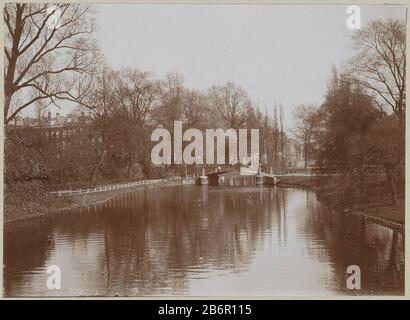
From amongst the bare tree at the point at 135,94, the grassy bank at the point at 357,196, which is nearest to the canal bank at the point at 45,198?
the bare tree at the point at 135,94

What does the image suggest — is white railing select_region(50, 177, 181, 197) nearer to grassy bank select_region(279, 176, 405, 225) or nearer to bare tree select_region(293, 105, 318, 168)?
bare tree select_region(293, 105, 318, 168)

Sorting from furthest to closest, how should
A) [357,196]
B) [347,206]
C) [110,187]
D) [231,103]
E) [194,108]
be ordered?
[347,206]
[357,196]
[110,187]
[194,108]
[231,103]

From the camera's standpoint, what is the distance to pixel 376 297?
14391mm

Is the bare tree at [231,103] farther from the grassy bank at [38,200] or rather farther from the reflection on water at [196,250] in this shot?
the reflection on water at [196,250]

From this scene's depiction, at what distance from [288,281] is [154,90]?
7.75 metres

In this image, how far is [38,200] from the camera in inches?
824

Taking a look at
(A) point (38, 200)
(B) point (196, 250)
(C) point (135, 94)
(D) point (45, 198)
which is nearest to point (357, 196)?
(B) point (196, 250)

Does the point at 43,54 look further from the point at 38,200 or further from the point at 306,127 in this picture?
the point at 306,127

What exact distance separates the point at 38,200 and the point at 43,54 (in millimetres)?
5254

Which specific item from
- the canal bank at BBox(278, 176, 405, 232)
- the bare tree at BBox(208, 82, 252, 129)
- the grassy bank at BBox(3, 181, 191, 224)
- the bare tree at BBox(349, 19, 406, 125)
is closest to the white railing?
the grassy bank at BBox(3, 181, 191, 224)

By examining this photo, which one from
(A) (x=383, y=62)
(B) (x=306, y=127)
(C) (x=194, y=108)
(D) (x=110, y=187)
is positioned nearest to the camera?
(C) (x=194, y=108)

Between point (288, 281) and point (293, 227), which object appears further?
point (293, 227)

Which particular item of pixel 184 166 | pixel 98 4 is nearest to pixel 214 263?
Answer: pixel 184 166
